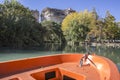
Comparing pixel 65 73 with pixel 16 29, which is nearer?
pixel 65 73

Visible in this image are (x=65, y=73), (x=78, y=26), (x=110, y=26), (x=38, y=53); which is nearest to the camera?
(x=65, y=73)

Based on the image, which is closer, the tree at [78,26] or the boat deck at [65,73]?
the boat deck at [65,73]

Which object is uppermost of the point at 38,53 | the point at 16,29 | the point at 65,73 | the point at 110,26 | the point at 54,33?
the point at 110,26

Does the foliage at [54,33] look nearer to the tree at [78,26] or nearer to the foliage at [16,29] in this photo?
the tree at [78,26]

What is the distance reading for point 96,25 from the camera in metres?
28.8

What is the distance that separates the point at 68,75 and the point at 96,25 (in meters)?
25.9

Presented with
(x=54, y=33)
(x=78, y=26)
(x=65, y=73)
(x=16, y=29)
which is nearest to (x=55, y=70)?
(x=65, y=73)

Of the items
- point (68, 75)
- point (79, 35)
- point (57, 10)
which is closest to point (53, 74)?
point (68, 75)

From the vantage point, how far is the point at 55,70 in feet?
13.0

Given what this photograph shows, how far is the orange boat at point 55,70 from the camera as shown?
3373mm

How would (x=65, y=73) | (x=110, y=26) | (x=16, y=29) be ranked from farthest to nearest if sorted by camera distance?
1. (x=110, y=26)
2. (x=16, y=29)
3. (x=65, y=73)

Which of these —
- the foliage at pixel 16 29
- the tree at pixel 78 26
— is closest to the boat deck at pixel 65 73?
the foliage at pixel 16 29

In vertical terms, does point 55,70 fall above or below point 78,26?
below

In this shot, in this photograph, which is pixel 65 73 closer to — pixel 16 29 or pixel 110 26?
pixel 16 29
